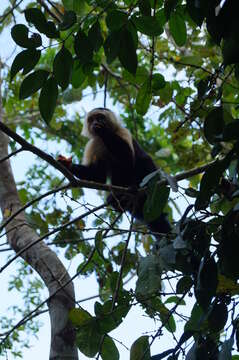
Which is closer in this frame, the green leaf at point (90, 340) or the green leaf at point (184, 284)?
the green leaf at point (184, 284)

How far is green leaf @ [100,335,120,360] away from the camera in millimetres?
2023

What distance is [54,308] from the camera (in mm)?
2617

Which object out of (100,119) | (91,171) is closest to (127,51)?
(91,171)

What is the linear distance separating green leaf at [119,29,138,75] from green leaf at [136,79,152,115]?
2.62ft

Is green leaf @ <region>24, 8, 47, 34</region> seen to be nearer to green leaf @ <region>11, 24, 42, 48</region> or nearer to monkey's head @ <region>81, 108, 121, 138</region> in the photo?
green leaf @ <region>11, 24, 42, 48</region>

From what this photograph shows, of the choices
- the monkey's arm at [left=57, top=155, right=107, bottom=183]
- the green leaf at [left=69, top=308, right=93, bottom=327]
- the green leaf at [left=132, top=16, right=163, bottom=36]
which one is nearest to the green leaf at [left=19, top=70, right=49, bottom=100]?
the green leaf at [left=132, top=16, right=163, bottom=36]

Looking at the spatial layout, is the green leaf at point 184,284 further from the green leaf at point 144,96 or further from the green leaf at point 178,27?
the green leaf at point 144,96

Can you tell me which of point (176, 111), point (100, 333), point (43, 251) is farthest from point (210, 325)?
point (176, 111)

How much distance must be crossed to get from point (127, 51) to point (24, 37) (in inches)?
13.5

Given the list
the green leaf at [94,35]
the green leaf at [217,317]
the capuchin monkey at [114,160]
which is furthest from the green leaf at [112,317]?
the capuchin monkey at [114,160]

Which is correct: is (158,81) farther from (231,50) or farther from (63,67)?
(231,50)

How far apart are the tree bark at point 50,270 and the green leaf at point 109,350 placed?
43 cm

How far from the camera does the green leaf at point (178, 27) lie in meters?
2.04

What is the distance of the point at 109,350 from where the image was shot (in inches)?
80.0
